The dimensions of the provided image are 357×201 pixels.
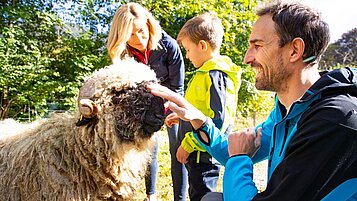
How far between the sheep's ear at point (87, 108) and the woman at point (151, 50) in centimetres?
87

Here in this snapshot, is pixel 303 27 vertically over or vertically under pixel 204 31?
under

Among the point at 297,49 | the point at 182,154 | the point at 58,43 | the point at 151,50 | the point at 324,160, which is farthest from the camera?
the point at 58,43

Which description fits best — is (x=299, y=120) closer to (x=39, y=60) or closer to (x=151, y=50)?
(x=151, y=50)

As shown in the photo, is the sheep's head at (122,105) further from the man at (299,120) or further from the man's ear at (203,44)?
the man's ear at (203,44)

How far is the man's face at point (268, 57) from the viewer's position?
179 centimetres

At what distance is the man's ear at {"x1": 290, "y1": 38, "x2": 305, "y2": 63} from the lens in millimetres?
1727

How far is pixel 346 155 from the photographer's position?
1.42m

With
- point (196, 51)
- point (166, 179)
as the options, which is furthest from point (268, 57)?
point (166, 179)

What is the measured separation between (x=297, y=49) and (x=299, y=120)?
1.14 feet

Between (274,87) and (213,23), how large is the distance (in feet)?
4.73

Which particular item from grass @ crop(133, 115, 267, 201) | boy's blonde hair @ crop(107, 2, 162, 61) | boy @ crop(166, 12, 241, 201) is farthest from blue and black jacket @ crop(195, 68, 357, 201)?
grass @ crop(133, 115, 267, 201)

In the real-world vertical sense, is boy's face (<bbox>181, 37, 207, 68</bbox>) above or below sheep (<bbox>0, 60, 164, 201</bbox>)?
above

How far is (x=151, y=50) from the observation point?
11.4 ft

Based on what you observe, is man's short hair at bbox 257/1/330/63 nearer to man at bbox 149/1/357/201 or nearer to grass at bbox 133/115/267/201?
man at bbox 149/1/357/201
